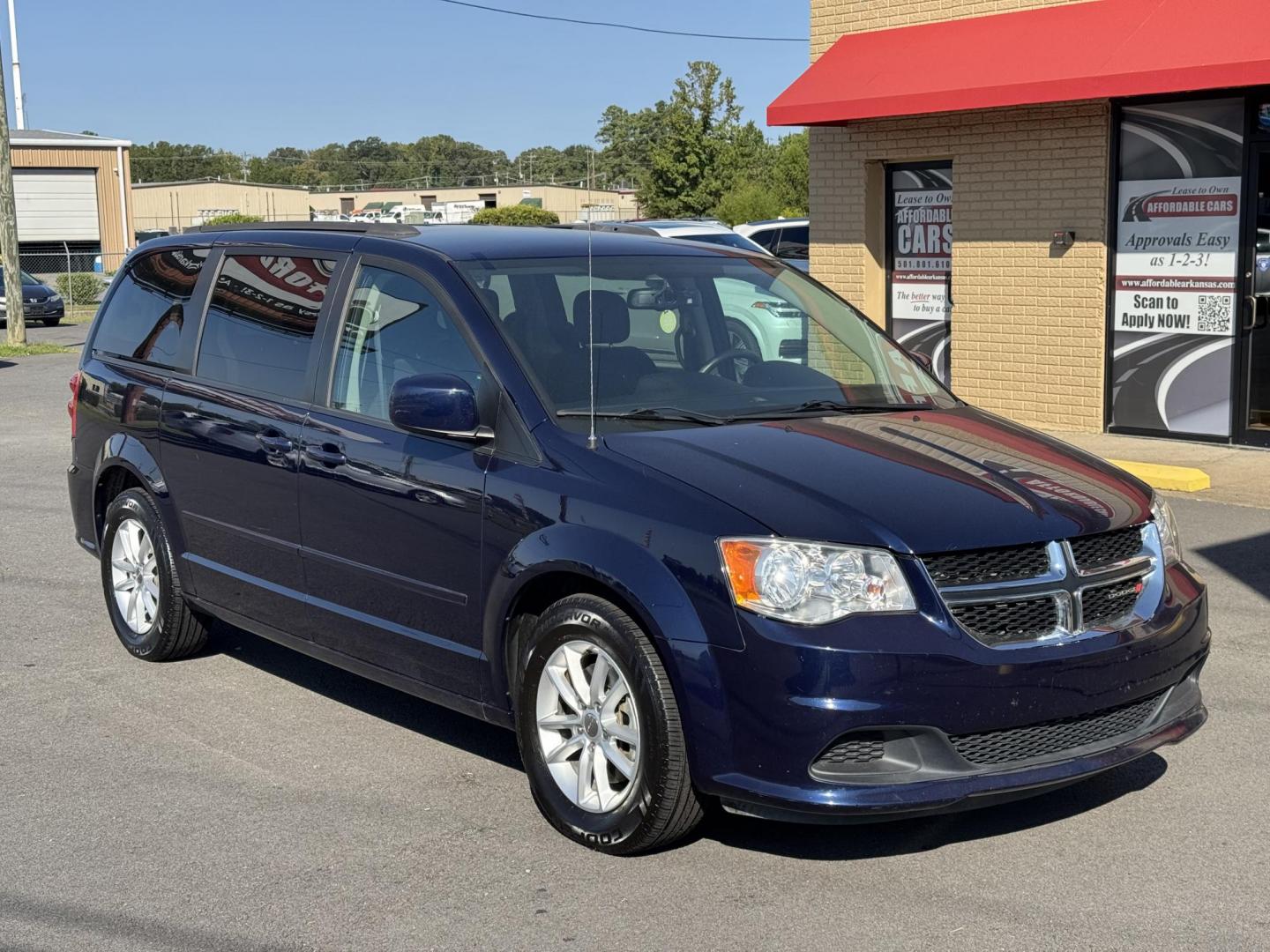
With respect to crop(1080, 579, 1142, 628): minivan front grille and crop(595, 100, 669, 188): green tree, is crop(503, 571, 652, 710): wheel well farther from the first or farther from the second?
crop(595, 100, 669, 188): green tree

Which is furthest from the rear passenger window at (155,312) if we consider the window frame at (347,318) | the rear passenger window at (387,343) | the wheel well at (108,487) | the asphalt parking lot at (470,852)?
the asphalt parking lot at (470,852)

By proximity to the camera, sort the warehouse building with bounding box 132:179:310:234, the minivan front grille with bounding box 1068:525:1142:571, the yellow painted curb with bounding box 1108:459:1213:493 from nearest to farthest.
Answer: the minivan front grille with bounding box 1068:525:1142:571 → the yellow painted curb with bounding box 1108:459:1213:493 → the warehouse building with bounding box 132:179:310:234

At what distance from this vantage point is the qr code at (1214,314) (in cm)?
1265

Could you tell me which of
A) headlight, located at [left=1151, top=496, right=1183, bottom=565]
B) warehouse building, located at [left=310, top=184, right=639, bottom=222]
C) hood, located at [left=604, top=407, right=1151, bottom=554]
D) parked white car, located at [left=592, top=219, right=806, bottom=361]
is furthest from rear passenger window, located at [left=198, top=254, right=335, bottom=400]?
warehouse building, located at [left=310, top=184, right=639, bottom=222]

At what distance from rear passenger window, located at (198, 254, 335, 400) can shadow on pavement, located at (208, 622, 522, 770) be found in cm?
132

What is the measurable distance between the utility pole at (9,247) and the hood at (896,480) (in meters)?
25.8

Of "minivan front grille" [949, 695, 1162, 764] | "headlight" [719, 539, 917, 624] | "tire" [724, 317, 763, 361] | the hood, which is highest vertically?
"tire" [724, 317, 763, 361]

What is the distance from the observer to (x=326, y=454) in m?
5.39

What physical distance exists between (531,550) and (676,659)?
0.66 metres

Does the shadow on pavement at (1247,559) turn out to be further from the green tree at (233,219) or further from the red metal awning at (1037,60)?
the green tree at (233,219)

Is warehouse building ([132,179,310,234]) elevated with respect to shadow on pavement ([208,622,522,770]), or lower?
elevated

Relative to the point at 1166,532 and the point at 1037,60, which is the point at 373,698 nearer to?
the point at 1166,532

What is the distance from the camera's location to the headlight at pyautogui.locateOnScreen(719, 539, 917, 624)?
4.05m

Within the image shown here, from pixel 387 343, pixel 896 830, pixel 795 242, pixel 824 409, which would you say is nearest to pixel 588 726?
pixel 896 830
